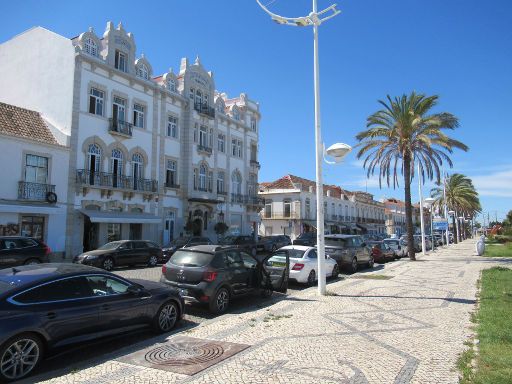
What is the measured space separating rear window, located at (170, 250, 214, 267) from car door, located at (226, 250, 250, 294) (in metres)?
0.63

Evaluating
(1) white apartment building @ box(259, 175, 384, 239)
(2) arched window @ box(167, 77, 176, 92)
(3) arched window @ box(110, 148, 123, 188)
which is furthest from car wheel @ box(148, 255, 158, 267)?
(1) white apartment building @ box(259, 175, 384, 239)

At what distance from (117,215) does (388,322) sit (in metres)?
22.1

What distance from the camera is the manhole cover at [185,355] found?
240 inches

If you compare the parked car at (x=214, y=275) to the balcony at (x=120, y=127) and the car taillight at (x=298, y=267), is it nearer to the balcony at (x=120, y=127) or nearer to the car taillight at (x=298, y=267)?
the car taillight at (x=298, y=267)

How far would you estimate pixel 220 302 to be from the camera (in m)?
10.3

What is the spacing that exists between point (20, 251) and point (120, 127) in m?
13.7

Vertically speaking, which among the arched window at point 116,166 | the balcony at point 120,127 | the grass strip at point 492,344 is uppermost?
the balcony at point 120,127

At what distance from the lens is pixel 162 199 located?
3288 cm

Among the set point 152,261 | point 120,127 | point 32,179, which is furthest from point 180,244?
point 120,127

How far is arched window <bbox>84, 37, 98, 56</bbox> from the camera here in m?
27.5

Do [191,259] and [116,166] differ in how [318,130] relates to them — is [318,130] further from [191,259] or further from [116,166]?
[116,166]

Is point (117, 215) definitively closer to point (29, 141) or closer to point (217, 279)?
point (29, 141)

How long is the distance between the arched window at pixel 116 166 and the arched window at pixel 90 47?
6.34 meters

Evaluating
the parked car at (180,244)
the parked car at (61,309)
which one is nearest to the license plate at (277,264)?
the parked car at (61,309)
